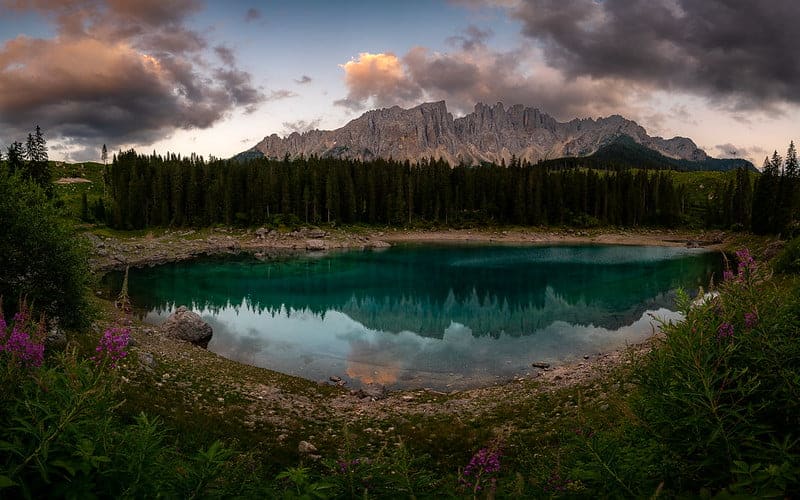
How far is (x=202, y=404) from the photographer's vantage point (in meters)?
17.8

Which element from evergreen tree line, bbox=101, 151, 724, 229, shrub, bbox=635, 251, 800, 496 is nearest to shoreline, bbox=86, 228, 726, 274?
evergreen tree line, bbox=101, 151, 724, 229

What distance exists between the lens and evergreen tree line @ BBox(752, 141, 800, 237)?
8800 cm

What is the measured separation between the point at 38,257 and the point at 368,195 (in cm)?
11174

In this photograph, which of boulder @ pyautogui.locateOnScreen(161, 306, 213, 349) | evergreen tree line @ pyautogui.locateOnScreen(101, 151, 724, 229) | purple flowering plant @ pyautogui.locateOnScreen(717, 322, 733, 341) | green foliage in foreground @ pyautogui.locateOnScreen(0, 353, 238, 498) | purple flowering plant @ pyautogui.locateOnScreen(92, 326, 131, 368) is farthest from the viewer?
evergreen tree line @ pyautogui.locateOnScreen(101, 151, 724, 229)

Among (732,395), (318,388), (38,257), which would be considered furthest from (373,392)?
(732,395)

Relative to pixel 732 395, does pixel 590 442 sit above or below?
below

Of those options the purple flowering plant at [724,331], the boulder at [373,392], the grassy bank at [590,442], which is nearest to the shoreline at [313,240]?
the boulder at [373,392]

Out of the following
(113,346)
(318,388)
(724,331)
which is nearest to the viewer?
(724,331)

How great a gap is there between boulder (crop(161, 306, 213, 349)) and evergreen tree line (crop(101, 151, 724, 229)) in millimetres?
86808

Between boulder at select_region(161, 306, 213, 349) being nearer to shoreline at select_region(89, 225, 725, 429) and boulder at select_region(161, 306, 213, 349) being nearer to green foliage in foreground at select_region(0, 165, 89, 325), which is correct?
shoreline at select_region(89, 225, 725, 429)

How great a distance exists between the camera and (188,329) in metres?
31.0

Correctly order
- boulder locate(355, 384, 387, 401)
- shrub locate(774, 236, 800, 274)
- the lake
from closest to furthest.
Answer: boulder locate(355, 384, 387, 401)
the lake
shrub locate(774, 236, 800, 274)

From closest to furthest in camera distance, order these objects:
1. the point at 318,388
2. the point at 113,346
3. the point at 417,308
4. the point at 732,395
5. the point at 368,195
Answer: the point at 732,395, the point at 113,346, the point at 318,388, the point at 417,308, the point at 368,195

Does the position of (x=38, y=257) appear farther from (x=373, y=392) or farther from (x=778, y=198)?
(x=778, y=198)
